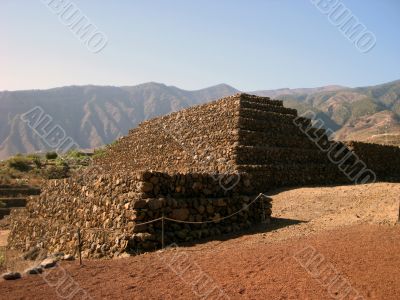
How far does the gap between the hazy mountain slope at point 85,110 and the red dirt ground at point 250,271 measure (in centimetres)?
9183

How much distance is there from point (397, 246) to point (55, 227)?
951cm

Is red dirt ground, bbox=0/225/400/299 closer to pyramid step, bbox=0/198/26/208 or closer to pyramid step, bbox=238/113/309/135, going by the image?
pyramid step, bbox=238/113/309/135

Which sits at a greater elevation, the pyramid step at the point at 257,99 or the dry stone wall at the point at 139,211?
the pyramid step at the point at 257,99

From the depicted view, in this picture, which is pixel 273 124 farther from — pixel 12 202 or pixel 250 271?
pixel 12 202

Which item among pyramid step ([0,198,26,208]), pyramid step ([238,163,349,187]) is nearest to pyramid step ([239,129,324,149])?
pyramid step ([238,163,349,187])

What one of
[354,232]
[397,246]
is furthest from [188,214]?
[397,246]

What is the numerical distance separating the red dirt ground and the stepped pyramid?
7.54m

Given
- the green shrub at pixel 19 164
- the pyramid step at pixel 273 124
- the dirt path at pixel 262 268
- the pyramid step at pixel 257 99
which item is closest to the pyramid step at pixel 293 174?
the pyramid step at pixel 273 124

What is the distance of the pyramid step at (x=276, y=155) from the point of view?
1734 centimetres

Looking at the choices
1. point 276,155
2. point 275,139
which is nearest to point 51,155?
point 275,139

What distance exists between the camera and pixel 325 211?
1314 cm

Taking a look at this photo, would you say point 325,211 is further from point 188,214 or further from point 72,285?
point 72,285

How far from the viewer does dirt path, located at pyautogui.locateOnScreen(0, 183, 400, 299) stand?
6.47m

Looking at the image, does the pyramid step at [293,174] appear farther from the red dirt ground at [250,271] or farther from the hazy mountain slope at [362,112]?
the hazy mountain slope at [362,112]
